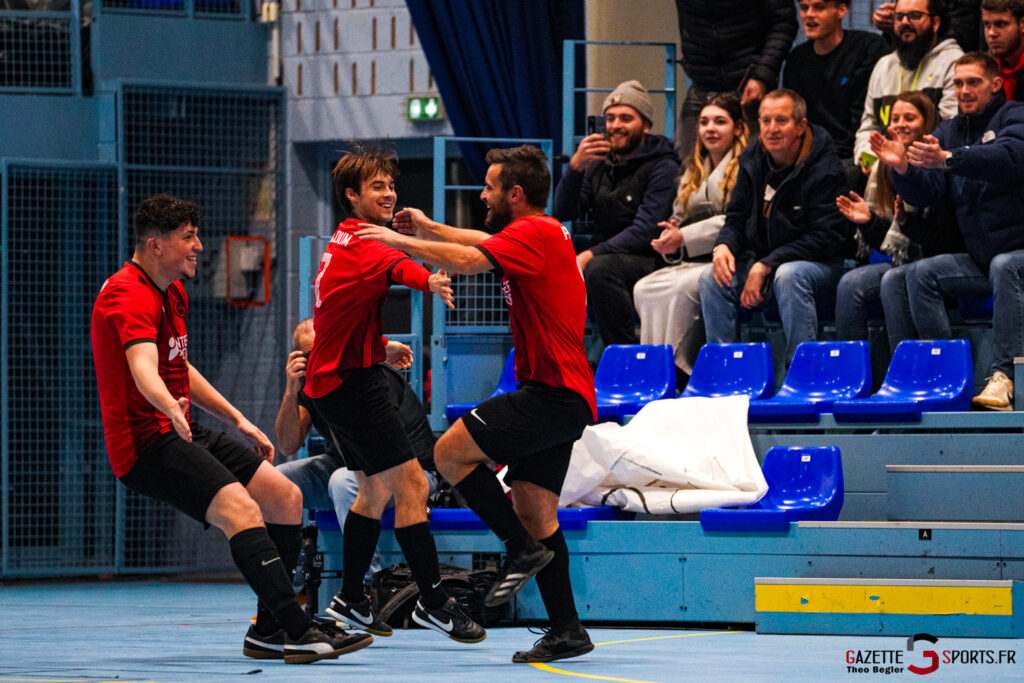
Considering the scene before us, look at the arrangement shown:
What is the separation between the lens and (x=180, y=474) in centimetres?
477

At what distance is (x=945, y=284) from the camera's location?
6754mm

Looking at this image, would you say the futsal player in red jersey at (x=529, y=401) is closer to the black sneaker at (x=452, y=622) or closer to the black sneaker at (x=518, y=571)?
the black sneaker at (x=518, y=571)

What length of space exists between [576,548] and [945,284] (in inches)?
87.3

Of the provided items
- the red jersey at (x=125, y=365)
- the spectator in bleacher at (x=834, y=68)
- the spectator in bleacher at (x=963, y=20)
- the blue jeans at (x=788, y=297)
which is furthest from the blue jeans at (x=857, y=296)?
the red jersey at (x=125, y=365)

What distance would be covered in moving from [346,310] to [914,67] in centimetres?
376

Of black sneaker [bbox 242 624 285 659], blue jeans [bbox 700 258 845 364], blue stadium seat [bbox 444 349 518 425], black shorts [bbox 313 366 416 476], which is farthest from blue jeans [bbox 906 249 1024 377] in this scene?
black sneaker [bbox 242 624 285 659]

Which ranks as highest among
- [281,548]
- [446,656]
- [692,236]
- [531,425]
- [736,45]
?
[736,45]

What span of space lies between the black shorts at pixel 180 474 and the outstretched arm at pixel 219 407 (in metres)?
0.21

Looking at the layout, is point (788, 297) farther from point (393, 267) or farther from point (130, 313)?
point (130, 313)

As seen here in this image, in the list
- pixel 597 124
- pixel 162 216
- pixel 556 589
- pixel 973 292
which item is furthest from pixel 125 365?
pixel 597 124

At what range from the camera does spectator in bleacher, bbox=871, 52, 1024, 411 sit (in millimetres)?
6480

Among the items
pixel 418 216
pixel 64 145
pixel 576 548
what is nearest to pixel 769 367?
pixel 576 548

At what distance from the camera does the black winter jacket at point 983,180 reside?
650cm

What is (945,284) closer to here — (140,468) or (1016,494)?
(1016,494)
